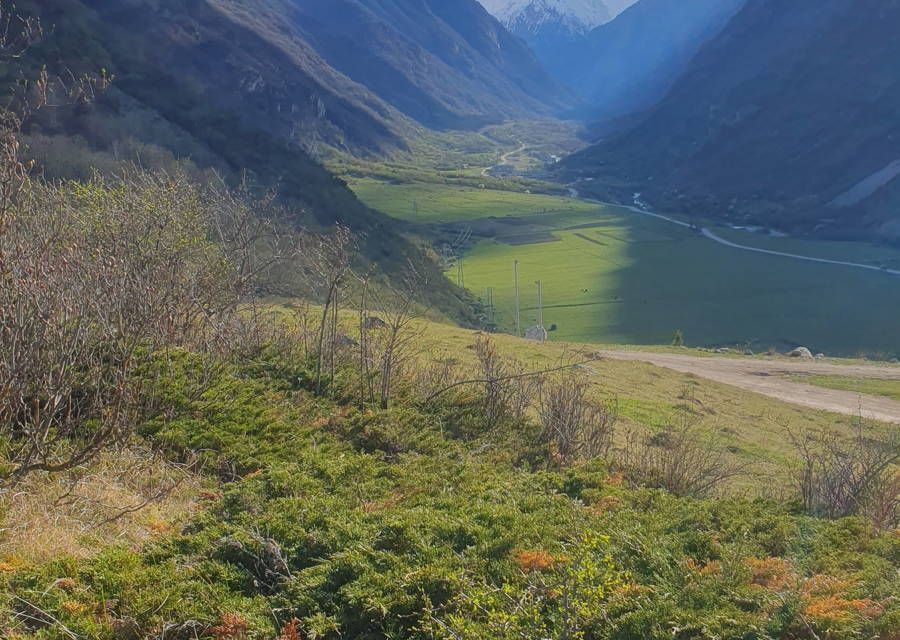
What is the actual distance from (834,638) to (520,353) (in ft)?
97.9

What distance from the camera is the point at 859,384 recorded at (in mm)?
40000

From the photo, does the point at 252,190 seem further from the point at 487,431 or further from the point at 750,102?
the point at 750,102

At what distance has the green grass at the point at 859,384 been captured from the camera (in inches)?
1505

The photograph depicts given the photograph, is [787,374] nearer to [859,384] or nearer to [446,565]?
[859,384]

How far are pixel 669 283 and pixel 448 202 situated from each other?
5864 centimetres

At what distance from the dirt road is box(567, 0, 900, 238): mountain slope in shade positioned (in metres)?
81.1


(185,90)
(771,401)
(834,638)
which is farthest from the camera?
(185,90)

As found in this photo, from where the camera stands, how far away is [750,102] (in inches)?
6796

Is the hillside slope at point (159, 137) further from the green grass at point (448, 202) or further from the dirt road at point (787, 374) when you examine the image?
the green grass at point (448, 202)

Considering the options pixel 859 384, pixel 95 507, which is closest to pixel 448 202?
pixel 859 384

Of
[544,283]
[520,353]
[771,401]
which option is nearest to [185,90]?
[544,283]

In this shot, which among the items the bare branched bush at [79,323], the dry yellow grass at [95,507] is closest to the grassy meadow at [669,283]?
the bare branched bush at [79,323]

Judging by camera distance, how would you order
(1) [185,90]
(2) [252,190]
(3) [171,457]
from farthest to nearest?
1. (1) [185,90]
2. (2) [252,190]
3. (3) [171,457]

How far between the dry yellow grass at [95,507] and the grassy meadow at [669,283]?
57810mm
